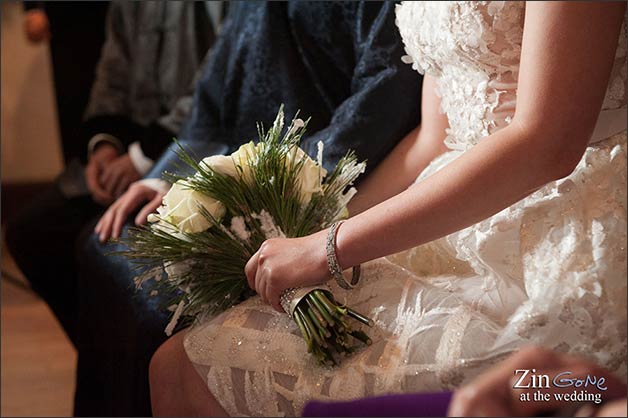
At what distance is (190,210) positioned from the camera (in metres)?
1.20

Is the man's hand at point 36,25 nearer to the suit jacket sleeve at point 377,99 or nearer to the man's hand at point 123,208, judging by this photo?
the man's hand at point 123,208

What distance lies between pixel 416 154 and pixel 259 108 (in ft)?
1.17

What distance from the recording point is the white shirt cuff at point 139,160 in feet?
7.00

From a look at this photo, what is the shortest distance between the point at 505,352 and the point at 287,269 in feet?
0.97

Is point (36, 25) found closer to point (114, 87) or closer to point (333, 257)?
point (114, 87)

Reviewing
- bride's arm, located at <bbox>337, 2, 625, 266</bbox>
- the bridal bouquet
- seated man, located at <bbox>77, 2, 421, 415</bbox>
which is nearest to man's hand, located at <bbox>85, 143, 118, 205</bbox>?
seated man, located at <bbox>77, 2, 421, 415</bbox>

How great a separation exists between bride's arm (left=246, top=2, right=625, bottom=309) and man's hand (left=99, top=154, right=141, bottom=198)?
1.06m

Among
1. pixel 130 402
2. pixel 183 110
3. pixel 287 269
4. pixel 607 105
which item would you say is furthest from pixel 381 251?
pixel 183 110

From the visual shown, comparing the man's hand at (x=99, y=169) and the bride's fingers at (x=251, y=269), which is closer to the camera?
the bride's fingers at (x=251, y=269)

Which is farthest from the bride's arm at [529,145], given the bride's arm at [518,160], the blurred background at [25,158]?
the blurred background at [25,158]

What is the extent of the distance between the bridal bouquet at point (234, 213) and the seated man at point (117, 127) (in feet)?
3.08

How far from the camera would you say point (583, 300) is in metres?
1.06

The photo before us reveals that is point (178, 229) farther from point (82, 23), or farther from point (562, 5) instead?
point (82, 23)

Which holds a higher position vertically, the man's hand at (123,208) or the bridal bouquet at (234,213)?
the bridal bouquet at (234,213)
